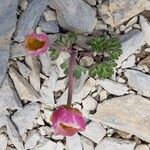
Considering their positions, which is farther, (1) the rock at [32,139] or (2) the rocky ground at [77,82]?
(1) the rock at [32,139]

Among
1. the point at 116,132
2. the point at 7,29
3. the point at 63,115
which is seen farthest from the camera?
the point at 116,132

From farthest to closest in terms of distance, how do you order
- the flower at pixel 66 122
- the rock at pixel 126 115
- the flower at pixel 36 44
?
1. the rock at pixel 126 115
2. the flower at pixel 36 44
3. the flower at pixel 66 122

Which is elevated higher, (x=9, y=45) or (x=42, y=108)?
(x=9, y=45)

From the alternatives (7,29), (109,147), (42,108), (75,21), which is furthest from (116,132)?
(7,29)

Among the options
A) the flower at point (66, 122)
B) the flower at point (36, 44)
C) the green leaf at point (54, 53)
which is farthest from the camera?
the green leaf at point (54, 53)

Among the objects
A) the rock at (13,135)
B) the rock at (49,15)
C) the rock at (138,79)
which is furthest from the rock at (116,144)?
the rock at (49,15)

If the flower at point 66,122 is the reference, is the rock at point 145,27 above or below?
above

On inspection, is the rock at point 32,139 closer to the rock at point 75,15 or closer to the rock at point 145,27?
the rock at point 75,15

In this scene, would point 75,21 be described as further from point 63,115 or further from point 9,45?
point 63,115
